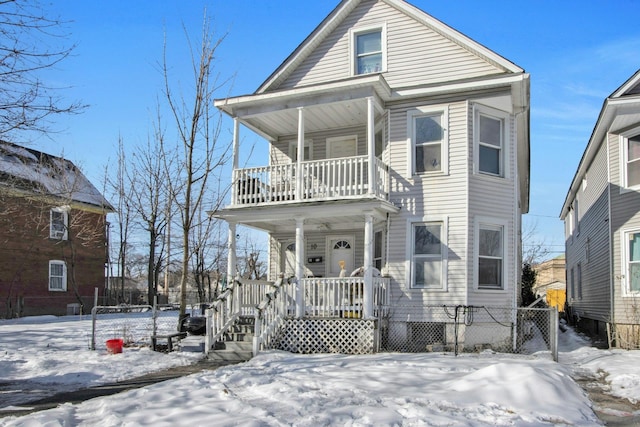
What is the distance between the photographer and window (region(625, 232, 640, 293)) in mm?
14016

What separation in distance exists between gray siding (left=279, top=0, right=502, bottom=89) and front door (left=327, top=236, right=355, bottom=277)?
4.52m

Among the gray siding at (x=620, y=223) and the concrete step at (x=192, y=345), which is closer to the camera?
the concrete step at (x=192, y=345)

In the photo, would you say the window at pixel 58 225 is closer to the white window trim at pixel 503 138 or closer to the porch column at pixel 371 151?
the porch column at pixel 371 151

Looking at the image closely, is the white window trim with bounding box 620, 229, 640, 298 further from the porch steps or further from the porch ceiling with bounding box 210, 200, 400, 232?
the porch steps

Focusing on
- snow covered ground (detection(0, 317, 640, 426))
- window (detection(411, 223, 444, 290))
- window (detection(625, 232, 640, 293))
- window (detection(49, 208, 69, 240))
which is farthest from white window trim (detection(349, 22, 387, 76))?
window (detection(49, 208, 69, 240))

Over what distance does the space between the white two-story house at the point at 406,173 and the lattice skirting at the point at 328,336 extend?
9.0 inches

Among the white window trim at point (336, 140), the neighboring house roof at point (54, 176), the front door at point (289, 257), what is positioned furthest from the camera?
the neighboring house roof at point (54, 176)

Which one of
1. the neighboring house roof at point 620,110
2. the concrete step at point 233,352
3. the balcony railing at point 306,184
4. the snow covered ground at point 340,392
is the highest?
the neighboring house roof at point 620,110

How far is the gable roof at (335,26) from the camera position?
1393 cm

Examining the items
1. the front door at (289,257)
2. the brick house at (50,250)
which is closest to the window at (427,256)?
the front door at (289,257)

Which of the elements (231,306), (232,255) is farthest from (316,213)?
(231,306)

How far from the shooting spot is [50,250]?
A: 28.2 metres

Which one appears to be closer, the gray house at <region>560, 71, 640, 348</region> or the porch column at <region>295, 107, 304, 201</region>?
Answer: the gray house at <region>560, 71, 640, 348</region>

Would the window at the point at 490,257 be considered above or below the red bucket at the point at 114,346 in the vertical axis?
above
